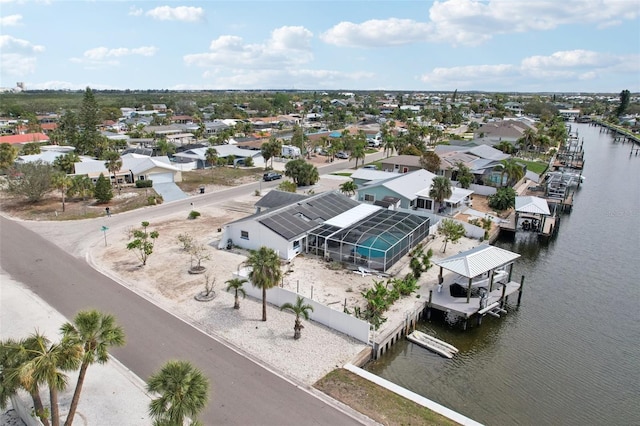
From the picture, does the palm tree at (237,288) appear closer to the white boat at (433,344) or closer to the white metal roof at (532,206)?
the white boat at (433,344)

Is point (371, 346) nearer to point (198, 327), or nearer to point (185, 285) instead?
point (198, 327)

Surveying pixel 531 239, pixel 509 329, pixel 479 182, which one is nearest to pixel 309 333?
pixel 509 329

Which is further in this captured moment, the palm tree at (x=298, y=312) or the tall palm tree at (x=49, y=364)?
the palm tree at (x=298, y=312)

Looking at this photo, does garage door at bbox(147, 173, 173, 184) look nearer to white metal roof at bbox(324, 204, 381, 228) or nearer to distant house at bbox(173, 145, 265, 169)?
distant house at bbox(173, 145, 265, 169)

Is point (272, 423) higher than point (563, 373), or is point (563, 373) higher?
point (272, 423)

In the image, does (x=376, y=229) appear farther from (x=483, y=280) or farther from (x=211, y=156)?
(x=211, y=156)

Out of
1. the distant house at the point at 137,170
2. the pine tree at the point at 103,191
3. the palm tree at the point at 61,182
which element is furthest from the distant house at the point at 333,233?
the distant house at the point at 137,170
